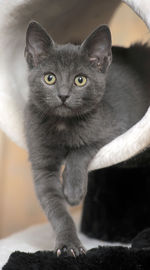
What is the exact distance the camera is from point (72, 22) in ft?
6.28

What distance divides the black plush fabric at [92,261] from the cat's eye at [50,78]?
1.92 ft

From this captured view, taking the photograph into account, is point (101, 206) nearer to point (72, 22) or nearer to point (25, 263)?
point (25, 263)

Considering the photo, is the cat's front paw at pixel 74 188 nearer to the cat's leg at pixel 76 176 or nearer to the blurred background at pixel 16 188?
the cat's leg at pixel 76 176

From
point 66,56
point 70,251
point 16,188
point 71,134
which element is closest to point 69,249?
point 70,251

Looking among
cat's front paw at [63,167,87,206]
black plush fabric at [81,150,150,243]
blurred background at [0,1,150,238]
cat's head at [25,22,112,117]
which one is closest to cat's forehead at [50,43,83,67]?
cat's head at [25,22,112,117]

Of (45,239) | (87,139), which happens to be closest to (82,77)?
(87,139)

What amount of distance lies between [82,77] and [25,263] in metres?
0.66

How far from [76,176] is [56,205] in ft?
0.43

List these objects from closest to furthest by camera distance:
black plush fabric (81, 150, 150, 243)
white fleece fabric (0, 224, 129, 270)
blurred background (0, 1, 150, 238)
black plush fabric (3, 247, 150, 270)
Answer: black plush fabric (3, 247, 150, 270) < white fleece fabric (0, 224, 129, 270) < black plush fabric (81, 150, 150, 243) < blurred background (0, 1, 150, 238)

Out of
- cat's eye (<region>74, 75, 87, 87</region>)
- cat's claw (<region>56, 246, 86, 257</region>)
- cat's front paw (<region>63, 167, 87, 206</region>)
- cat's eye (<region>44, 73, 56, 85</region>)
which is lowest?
cat's claw (<region>56, 246, 86, 257</region>)

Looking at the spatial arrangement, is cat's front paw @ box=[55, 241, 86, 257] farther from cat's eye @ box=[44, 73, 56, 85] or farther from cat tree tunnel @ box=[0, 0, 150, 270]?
cat's eye @ box=[44, 73, 56, 85]

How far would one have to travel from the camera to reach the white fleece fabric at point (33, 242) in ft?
5.32

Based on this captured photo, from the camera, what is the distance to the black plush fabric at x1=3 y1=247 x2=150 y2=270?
3.91 feet

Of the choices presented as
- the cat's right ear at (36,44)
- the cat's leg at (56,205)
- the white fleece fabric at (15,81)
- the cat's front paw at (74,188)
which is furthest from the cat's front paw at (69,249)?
the cat's right ear at (36,44)
